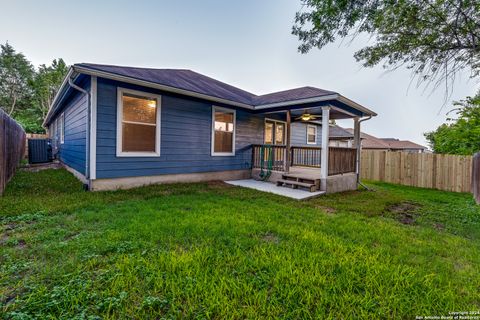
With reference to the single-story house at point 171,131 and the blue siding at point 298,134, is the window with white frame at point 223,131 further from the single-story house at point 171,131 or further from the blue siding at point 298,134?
the blue siding at point 298,134

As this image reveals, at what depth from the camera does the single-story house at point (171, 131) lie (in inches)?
200

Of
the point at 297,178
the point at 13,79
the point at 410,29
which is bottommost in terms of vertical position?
the point at 297,178

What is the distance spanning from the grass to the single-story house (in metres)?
1.70

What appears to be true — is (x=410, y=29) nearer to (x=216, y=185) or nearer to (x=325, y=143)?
(x=325, y=143)

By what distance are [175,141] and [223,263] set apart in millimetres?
4833

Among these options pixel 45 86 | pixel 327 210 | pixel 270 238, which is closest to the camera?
pixel 270 238

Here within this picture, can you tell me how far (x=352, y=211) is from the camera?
4555mm

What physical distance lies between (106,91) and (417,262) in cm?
637

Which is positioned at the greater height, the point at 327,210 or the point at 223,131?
the point at 223,131

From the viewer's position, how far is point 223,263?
209cm

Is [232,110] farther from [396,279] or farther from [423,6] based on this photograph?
[396,279]

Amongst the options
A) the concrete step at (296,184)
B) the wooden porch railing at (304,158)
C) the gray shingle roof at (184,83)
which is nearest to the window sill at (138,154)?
the gray shingle roof at (184,83)

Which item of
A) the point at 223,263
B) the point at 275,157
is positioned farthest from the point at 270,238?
the point at 275,157

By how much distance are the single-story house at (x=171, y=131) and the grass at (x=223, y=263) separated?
170cm
